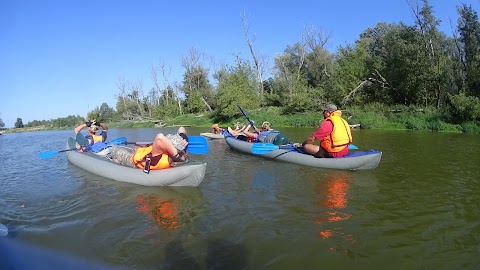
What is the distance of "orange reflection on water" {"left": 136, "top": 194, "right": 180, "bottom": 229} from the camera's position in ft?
14.7

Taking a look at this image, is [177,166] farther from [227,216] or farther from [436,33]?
[436,33]

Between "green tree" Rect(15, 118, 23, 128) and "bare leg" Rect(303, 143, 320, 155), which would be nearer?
"bare leg" Rect(303, 143, 320, 155)

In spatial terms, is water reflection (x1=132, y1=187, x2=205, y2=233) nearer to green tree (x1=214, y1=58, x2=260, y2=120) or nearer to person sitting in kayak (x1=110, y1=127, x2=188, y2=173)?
person sitting in kayak (x1=110, y1=127, x2=188, y2=173)

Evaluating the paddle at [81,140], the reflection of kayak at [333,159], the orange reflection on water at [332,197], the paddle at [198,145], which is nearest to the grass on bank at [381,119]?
the reflection of kayak at [333,159]

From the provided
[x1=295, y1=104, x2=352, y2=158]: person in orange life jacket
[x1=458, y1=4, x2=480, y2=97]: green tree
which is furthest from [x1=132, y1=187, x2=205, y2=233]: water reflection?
[x1=458, y1=4, x2=480, y2=97]: green tree

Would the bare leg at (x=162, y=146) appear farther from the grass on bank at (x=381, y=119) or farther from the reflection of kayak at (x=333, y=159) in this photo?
the grass on bank at (x=381, y=119)

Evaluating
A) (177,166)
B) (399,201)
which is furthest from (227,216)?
(399,201)

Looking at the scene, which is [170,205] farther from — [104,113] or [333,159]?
[104,113]

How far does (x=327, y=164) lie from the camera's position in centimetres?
744

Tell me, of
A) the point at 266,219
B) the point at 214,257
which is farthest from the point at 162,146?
the point at 214,257

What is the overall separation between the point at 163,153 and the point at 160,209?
4.00ft

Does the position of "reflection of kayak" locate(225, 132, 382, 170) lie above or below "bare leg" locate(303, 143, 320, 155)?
below

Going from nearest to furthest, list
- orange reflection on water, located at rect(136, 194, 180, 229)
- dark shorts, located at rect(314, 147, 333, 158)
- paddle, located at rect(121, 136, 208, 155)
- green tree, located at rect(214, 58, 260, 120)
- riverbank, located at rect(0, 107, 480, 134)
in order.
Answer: orange reflection on water, located at rect(136, 194, 180, 229), paddle, located at rect(121, 136, 208, 155), dark shorts, located at rect(314, 147, 333, 158), riverbank, located at rect(0, 107, 480, 134), green tree, located at rect(214, 58, 260, 120)

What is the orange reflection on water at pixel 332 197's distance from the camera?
436 cm
